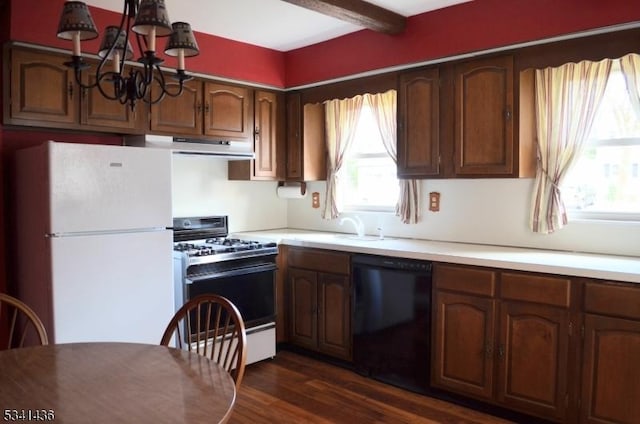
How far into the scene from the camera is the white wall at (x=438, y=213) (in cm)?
308

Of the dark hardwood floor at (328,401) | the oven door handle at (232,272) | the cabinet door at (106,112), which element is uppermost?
the cabinet door at (106,112)

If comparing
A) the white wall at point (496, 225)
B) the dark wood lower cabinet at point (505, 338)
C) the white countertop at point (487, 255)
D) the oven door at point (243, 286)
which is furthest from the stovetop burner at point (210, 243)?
the dark wood lower cabinet at point (505, 338)

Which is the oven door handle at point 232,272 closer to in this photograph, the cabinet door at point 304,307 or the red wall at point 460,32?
the cabinet door at point 304,307

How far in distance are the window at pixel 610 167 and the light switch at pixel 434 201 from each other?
0.86 meters

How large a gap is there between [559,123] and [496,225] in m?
0.76

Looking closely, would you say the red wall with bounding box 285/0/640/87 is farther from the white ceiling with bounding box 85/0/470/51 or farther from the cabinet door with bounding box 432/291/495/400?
the cabinet door with bounding box 432/291/495/400

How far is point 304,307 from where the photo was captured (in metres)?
3.90

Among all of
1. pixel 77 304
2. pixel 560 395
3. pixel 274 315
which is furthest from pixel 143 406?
pixel 274 315

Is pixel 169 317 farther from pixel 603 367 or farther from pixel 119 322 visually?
pixel 603 367

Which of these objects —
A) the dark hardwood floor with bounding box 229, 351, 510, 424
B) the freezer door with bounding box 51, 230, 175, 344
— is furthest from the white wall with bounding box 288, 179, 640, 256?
the freezer door with bounding box 51, 230, 175, 344

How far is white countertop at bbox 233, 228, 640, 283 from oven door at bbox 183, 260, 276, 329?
0.34 m

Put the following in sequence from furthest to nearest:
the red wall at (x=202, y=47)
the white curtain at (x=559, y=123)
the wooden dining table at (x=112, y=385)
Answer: the white curtain at (x=559, y=123) → the red wall at (x=202, y=47) → the wooden dining table at (x=112, y=385)

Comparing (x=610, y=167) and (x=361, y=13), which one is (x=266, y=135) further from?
(x=610, y=167)

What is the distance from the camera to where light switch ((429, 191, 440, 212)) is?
371 centimetres
